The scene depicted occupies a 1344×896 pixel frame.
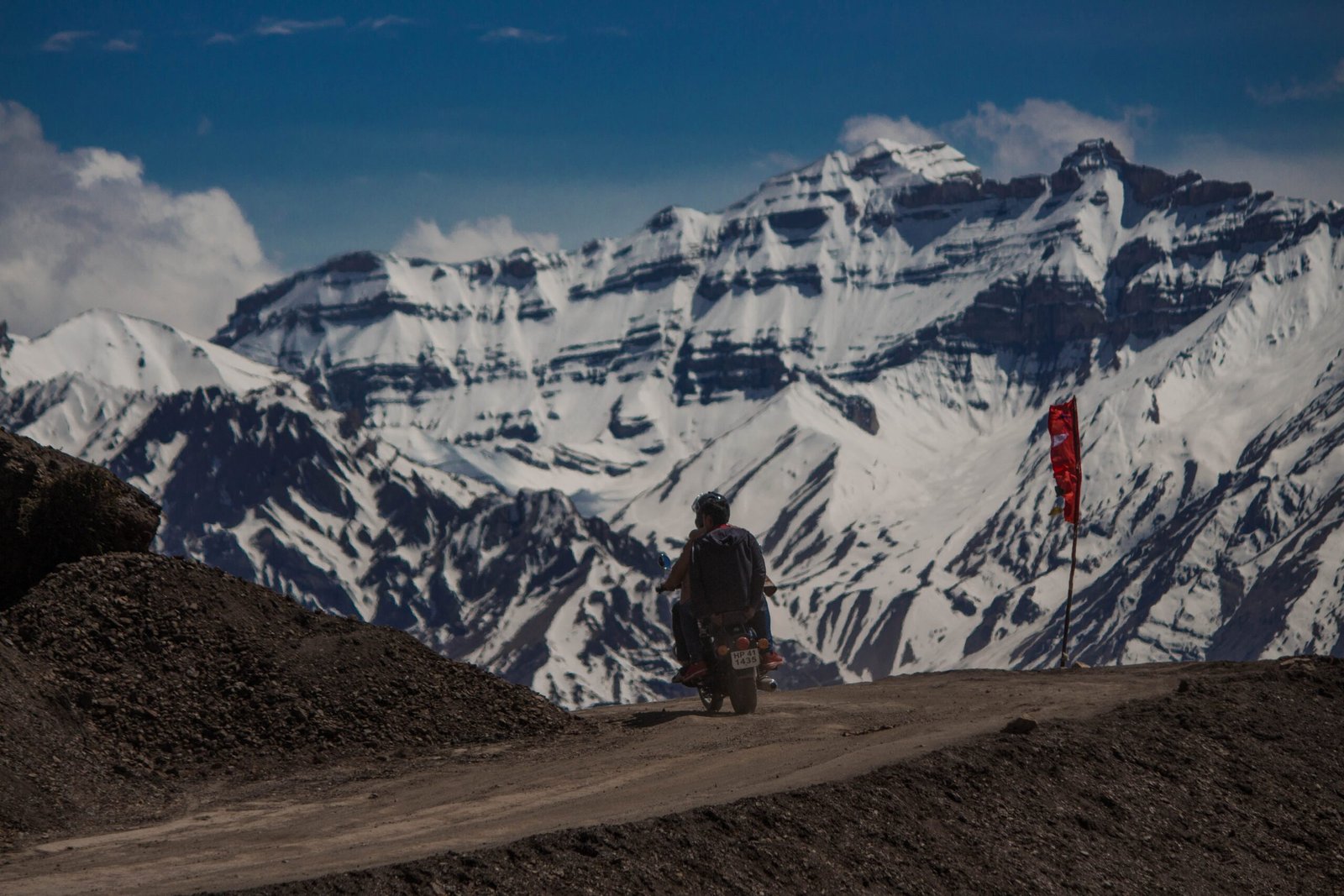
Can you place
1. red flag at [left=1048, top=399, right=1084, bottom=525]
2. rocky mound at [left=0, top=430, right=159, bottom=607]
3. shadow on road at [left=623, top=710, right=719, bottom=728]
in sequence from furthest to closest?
red flag at [left=1048, top=399, right=1084, bottom=525], rocky mound at [left=0, top=430, right=159, bottom=607], shadow on road at [left=623, top=710, right=719, bottom=728]

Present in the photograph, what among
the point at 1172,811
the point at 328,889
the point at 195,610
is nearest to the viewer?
the point at 328,889

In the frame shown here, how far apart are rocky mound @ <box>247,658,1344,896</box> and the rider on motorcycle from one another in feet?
19.4

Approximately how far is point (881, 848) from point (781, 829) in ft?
4.12

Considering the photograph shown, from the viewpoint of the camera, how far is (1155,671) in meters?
35.7

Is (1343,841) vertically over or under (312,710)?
under

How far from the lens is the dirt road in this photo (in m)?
20.6

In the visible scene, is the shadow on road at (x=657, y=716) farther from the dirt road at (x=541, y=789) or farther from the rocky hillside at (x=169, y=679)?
the rocky hillside at (x=169, y=679)

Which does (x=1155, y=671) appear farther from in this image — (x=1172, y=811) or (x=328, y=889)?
(x=328, y=889)

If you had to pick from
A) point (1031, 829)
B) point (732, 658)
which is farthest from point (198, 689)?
point (1031, 829)

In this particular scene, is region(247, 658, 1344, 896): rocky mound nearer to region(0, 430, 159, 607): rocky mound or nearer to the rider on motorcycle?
the rider on motorcycle

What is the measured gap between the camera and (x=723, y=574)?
100 ft

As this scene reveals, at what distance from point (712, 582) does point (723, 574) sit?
0.22 meters

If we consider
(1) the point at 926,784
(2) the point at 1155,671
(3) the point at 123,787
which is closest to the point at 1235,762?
(1) the point at 926,784

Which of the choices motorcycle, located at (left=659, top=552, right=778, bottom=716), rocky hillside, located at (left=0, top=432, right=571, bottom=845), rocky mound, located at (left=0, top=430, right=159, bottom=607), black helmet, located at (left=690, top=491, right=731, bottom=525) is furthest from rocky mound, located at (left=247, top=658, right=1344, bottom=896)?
rocky mound, located at (left=0, top=430, right=159, bottom=607)
